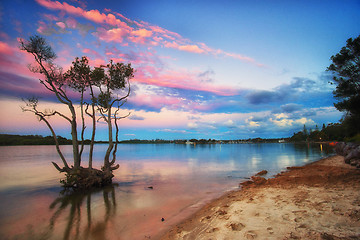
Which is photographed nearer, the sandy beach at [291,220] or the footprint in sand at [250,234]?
the sandy beach at [291,220]

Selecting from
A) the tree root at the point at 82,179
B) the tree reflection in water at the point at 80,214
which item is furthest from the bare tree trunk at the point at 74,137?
the tree reflection in water at the point at 80,214

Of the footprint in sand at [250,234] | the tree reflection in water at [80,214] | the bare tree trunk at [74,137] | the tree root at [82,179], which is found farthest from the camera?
the bare tree trunk at [74,137]

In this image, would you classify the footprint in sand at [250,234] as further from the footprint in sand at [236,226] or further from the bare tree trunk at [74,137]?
the bare tree trunk at [74,137]

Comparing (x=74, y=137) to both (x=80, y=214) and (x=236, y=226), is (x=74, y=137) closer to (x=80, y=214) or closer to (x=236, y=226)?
(x=80, y=214)

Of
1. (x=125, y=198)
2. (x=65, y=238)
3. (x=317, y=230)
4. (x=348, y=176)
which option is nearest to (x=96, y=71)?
(x=125, y=198)

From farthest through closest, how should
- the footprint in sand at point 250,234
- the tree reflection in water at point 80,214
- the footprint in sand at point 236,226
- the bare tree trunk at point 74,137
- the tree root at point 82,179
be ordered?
1. the bare tree trunk at point 74,137
2. the tree root at point 82,179
3. the tree reflection in water at point 80,214
4. the footprint in sand at point 236,226
5. the footprint in sand at point 250,234

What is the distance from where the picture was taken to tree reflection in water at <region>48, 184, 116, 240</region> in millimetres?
9328

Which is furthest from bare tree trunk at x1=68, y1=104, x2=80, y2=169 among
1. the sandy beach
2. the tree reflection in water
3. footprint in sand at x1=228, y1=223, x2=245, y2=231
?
footprint in sand at x1=228, y1=223, x2=245, y2=231

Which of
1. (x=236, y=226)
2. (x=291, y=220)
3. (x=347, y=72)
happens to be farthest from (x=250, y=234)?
(x=347, y=72)

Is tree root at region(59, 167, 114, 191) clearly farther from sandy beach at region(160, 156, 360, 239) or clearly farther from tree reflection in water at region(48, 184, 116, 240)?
sandy beach at region(160, 156, 360, 239)

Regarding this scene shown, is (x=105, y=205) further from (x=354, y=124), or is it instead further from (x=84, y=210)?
(x=354, y=124)

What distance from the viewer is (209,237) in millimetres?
6453

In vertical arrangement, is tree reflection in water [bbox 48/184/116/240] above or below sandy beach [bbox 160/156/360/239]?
below

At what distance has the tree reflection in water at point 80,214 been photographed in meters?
9.33
